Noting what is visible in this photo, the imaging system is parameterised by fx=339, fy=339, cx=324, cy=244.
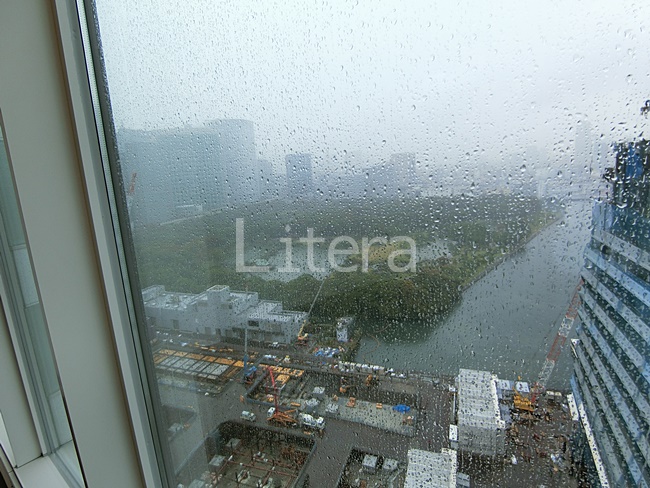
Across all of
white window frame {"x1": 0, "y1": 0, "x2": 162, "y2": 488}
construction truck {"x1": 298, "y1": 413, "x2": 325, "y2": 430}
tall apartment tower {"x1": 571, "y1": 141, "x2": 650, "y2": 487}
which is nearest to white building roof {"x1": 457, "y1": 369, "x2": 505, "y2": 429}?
tall apartment tower {"x1": 571, "y1": 141, "x2": 650, "y2": 487}

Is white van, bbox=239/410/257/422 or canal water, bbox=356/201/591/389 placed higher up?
canal water, bbox=356/201/591/389

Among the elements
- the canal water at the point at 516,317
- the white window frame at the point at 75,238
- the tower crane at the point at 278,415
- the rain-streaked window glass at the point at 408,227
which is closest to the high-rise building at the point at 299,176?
the rain-streaked window glass at the point at 408,227

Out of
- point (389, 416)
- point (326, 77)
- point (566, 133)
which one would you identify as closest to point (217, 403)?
point (389, 416)

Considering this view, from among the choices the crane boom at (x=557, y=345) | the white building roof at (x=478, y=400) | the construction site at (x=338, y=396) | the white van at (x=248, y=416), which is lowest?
the white van at (x=248, y=416)

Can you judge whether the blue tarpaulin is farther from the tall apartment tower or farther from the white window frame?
the white window frame

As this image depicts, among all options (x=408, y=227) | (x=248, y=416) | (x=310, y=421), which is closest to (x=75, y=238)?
(x=248, y=416)

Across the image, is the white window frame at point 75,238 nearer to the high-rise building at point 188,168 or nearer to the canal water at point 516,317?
the high-rise building at point 188,168
